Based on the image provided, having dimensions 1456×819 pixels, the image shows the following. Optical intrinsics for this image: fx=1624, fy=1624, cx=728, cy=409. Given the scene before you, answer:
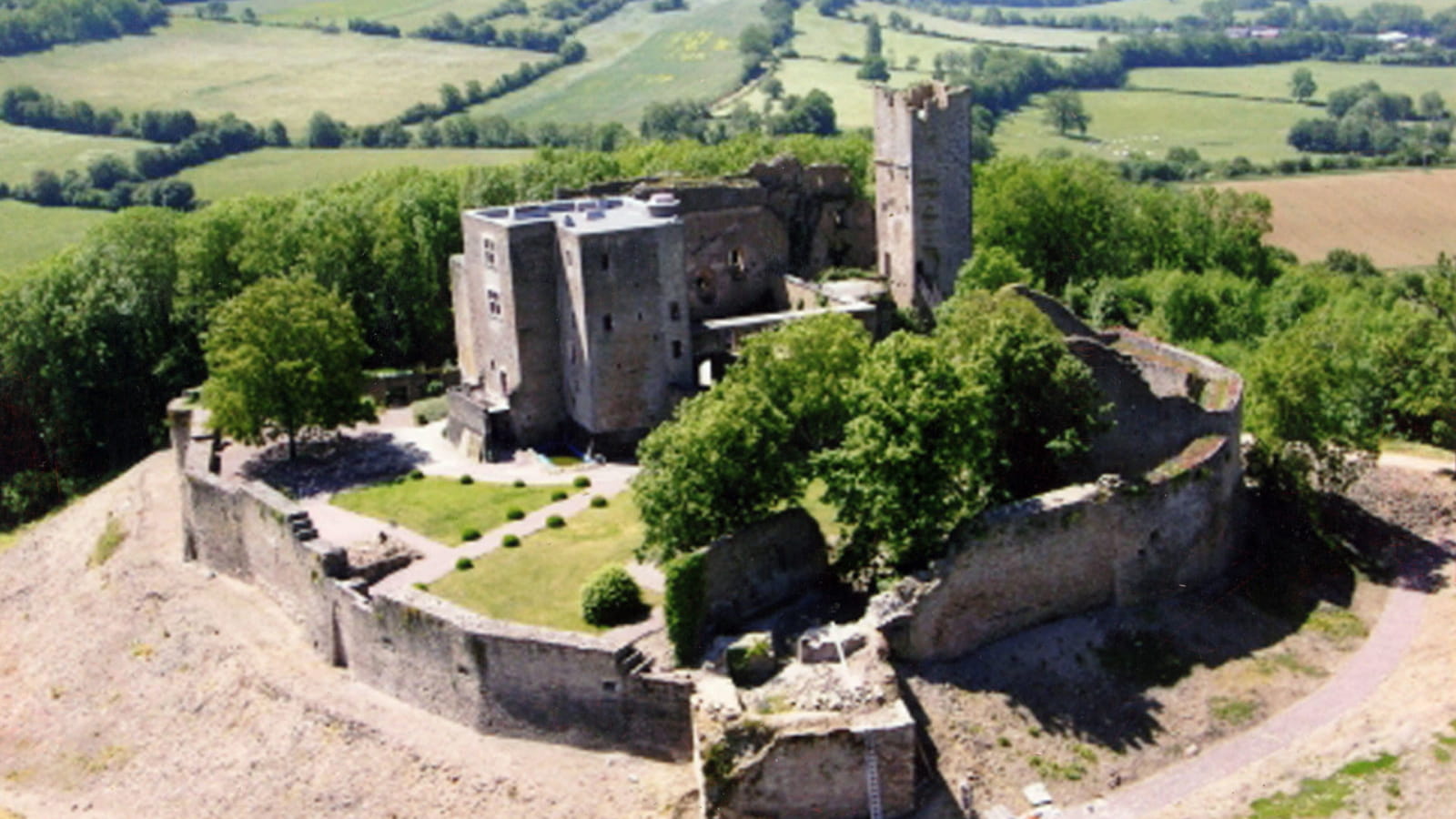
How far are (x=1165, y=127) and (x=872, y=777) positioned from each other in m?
98.8

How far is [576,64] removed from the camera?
129m

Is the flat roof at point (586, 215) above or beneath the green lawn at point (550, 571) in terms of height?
above

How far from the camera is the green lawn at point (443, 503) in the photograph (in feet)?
159

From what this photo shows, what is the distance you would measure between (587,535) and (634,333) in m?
8.90

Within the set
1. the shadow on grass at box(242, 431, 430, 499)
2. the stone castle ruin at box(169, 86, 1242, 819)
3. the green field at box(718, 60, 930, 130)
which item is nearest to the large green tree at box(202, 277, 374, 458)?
the shadow on grass at box(242, 431, 430, 499)

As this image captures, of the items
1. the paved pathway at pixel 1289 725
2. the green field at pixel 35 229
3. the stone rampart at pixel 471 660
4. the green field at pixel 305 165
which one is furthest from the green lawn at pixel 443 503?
the green field at pixel 305 165

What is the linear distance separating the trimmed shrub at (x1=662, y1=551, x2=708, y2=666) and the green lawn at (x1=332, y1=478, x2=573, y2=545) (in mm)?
11268

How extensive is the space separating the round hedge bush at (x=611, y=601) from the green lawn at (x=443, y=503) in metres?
7.80

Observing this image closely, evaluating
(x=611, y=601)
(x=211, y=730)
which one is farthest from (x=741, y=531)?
Result: (x=211, y=730)

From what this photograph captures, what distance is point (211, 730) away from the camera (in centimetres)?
4409

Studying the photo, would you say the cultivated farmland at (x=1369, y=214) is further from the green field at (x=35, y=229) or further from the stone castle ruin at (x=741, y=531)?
the green field at (x=35, y=229)

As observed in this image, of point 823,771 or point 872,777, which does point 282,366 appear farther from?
point 872,777

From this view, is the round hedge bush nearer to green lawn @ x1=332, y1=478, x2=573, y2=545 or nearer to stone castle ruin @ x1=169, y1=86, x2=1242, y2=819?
stone castle ruin @ x1=169, y1=86, x2=1242, y2=819

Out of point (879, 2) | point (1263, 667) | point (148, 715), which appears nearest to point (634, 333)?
point (148, 715)
